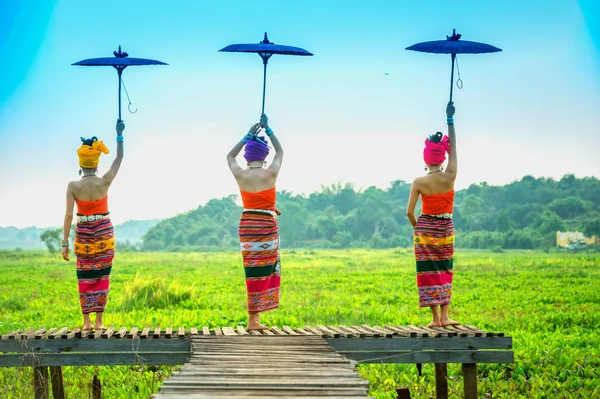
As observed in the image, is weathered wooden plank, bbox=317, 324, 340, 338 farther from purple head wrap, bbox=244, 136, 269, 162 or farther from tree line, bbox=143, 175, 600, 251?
tree line, bbox=143, 175, 600, 251

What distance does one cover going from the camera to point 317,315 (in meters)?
16.7

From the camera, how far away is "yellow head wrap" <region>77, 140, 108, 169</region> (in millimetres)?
9969

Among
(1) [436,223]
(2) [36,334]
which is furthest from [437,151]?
(2) [36,334]

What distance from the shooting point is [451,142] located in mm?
9898

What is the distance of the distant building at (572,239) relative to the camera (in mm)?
47894

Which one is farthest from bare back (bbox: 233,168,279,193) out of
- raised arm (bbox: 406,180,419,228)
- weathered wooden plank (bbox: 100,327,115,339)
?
weathered wooden plank (bbox: 100,327,115,339)

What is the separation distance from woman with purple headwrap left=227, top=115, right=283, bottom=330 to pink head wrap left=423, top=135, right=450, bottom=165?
162cm

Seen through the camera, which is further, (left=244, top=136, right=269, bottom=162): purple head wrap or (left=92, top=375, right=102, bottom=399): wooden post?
(left=92, top=375, right=102, bottom=399): wooden post

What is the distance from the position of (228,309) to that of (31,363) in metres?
8.56

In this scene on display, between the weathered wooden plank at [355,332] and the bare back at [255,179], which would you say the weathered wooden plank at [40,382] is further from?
the weathered wooden plank at [355,332]

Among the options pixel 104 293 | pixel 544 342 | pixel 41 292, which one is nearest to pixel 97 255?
pixel 104 293

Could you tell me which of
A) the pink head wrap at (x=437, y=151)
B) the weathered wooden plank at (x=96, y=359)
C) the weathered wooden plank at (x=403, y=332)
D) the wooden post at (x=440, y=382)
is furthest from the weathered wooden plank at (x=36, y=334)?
the pink head wrap at (x=437, y=151)

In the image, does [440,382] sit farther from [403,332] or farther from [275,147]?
[275,147]

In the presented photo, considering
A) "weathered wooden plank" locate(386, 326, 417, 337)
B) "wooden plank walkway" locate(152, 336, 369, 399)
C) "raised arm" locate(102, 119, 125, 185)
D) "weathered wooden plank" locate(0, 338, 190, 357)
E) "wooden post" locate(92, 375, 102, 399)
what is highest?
"raised arm" locate(102, 119, 125, 185)
